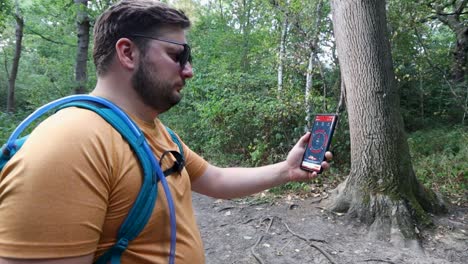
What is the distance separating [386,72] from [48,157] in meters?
4.51

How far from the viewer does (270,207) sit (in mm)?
5438

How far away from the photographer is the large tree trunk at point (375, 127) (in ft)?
14.7

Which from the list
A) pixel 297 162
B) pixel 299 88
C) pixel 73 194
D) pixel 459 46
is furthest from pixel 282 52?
pixel 73 194

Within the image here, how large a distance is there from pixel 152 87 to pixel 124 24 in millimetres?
251

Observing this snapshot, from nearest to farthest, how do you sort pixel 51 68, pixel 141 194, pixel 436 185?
pixel 141 194
pixel 436 185
pixel 51 68

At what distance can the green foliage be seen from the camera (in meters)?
5.87

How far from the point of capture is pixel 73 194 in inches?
35.9

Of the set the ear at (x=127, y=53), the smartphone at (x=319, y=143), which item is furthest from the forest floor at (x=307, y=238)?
the ear at (x=127, y=53)

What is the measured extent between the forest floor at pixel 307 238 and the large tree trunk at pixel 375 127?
27cm

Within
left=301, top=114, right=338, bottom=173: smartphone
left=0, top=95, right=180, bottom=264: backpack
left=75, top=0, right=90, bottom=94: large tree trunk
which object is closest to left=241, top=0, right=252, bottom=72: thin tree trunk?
left=75, top=0, right=90, bottom=94: large tree trunk

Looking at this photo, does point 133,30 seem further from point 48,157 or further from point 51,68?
point 51,68

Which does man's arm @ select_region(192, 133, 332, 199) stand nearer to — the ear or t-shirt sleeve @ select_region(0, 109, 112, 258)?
the ear

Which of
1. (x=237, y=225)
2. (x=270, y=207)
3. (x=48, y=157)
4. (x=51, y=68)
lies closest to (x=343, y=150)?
(x=270, y=207)

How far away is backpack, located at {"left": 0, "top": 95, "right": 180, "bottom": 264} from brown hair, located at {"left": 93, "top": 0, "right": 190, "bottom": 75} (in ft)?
0.74
